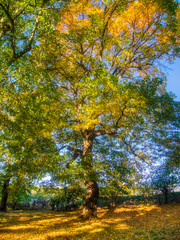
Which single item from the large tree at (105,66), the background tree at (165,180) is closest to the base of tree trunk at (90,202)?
the large tree at (105,66)

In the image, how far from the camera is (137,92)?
20.4 feet

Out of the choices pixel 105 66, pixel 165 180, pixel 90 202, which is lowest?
pixel 90 202

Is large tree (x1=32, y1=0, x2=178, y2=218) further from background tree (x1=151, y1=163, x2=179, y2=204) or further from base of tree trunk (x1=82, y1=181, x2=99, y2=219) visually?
background tree (x1=151, y1=163, x2=179, y2=204)

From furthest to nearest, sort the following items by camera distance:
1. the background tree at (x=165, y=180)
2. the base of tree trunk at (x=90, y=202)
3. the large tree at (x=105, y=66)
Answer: the background tree at (x=165, y=180)
the base of tree trunk at (x=90, y=202)
the large tree at (x=105, y=66)

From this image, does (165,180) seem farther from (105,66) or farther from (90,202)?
(105,66)

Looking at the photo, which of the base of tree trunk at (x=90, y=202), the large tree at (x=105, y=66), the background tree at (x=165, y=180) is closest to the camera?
the large tree at (x=105, y=66)

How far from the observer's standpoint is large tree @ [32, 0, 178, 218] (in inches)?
276

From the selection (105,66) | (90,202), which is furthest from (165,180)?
(105,66)

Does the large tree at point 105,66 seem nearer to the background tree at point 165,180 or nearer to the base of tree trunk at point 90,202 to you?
the base of tree trunk at point 90,202

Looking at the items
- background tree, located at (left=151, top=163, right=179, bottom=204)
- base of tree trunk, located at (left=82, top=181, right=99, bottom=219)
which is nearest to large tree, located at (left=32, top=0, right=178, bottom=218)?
base of tree trunk, located at (left=82, top=181, right=99, bottom=219)

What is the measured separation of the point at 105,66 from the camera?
8.25 metres

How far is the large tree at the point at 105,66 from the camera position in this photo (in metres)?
7.00

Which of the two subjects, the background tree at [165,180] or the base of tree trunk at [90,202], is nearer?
the base of tree trunk at [90,202]

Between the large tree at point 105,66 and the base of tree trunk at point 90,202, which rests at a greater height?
the large tree at point 105,66
